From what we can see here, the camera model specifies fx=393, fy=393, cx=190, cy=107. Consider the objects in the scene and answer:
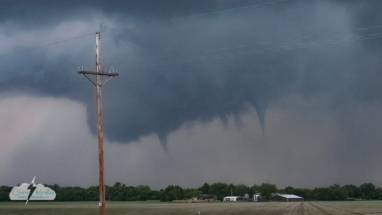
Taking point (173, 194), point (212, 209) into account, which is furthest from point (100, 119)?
point (173, 194)

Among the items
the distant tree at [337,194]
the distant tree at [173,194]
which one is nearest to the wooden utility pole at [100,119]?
the distant tree at [173,194]

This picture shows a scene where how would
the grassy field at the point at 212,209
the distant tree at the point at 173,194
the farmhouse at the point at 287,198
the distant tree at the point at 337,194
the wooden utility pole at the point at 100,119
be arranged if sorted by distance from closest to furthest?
the wooden utility pole at the point at 100,119 < the grassy field at the point at 212,209 < the distant tree at the point at 173,194 < the farmhouse at the point at 287,198 < the distant tree at the point at 337,194

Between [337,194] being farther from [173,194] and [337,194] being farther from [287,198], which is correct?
[173,194]

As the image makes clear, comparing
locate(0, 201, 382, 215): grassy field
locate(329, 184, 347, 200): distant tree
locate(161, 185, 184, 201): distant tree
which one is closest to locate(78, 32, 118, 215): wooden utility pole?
locate(0, 201, 382, 215): grassy field

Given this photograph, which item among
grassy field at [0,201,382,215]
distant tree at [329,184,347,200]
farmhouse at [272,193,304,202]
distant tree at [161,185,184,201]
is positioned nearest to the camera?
grassy field at [0,201,382,215]

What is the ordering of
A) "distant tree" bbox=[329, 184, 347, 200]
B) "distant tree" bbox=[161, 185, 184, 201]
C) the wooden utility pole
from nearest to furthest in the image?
the wooden utility pole < "distant tree" bbox=[161, 185, 184, 201] < "distant tree" bbox=[329, 184, 347, 200]

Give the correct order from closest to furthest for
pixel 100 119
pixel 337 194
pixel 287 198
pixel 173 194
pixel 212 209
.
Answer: pixel 100 119
pixel 212 209
pixel 173 194
pixel 287 198
pixel 337 194

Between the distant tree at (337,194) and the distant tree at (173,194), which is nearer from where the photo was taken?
the distant tree at (173,194)

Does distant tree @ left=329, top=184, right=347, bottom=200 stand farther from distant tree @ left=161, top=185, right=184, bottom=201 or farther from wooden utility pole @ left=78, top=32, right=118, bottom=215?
wooden utility pole @ left=78, top=32, right=118, bottom=215

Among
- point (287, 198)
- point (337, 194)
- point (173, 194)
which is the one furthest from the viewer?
point (337, 194)

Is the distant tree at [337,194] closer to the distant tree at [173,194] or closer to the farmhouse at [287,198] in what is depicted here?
the farmhouse at [287,198]

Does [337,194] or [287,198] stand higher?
[337,194]

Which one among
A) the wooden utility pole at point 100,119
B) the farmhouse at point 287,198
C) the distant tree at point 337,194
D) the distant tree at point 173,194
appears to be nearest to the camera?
the wooden utility pole at point 100,119

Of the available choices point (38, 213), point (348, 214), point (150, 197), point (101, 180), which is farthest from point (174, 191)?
point (101, 180)
